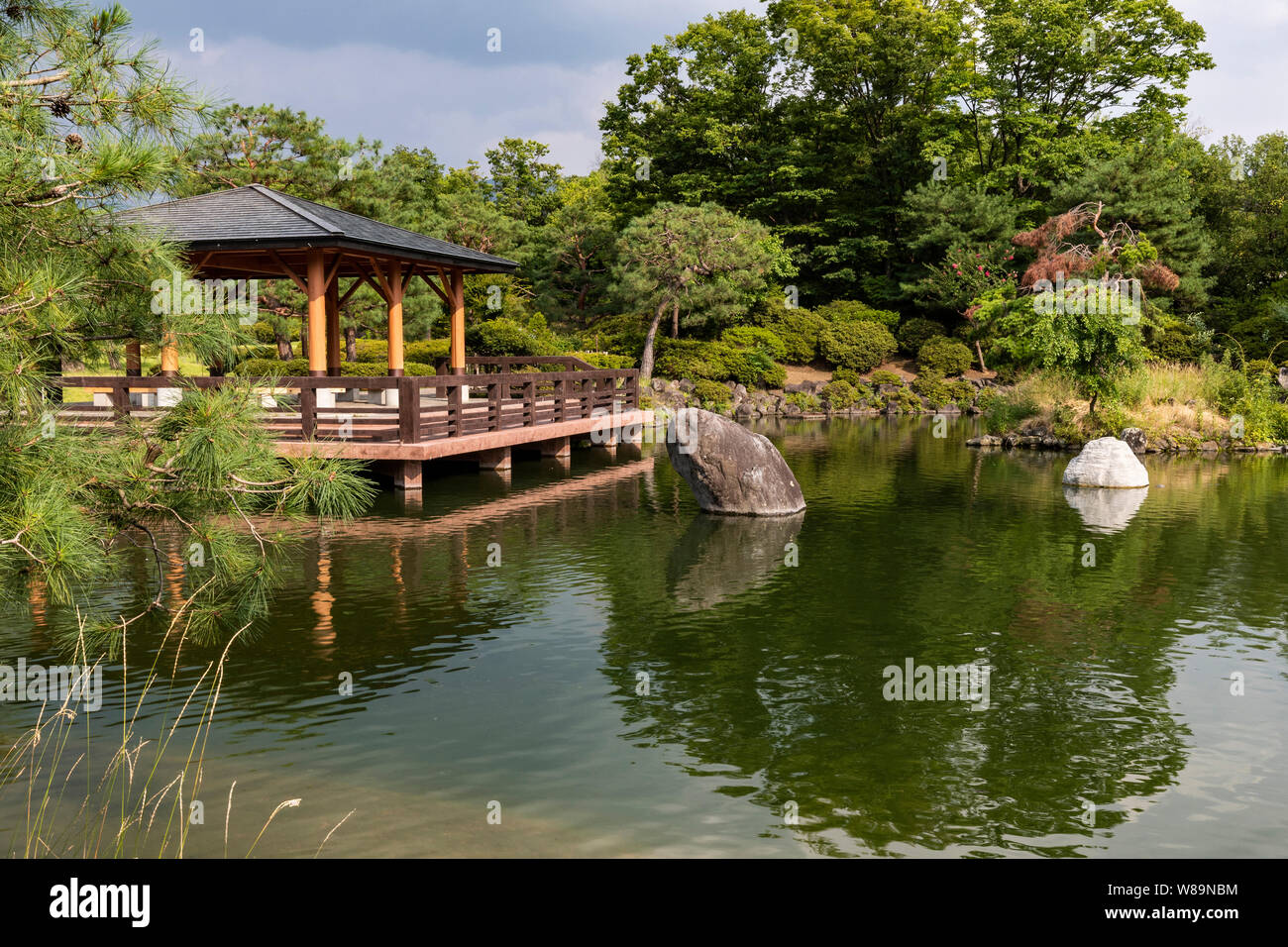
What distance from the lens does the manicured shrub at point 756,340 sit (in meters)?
38.9

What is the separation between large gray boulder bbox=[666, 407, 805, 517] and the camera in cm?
1541

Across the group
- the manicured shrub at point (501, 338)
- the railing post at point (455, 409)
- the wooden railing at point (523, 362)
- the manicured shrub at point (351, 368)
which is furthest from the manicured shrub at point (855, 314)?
the railing post at point (455, 409)

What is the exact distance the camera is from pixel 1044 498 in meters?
17.4

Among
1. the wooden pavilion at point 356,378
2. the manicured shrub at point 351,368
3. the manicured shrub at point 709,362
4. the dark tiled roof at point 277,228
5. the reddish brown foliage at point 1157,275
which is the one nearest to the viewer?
the wooden pavilion at point 356,378

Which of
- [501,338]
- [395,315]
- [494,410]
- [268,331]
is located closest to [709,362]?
[501,338]

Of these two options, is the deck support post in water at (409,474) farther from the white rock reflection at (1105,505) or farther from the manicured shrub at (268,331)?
the manicured shrub at (268,331)

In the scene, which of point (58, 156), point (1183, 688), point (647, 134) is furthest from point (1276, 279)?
point (58, 156)

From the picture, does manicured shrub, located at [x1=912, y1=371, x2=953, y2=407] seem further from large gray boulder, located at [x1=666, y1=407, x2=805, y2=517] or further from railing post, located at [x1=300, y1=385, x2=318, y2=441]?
railing post, located at [x1=300, y1=385, x2=318, y2=441]

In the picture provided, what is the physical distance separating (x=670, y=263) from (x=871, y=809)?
31.5 m

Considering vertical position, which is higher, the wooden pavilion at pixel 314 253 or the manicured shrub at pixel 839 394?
A: the wooden pavilion at pixel 314 253

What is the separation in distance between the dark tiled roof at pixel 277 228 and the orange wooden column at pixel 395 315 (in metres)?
0.74

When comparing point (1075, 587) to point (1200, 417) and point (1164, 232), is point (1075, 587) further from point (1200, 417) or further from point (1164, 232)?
point (1164, 232)

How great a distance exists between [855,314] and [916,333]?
9.02ft

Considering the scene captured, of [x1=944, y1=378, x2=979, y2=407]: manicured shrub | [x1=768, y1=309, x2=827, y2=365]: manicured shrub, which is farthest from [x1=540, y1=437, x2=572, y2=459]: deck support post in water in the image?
[x1=944, y1=378, x2=979, y2=407]: manicured shrub
